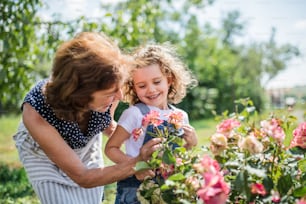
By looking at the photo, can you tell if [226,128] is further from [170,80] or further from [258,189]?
[170,80]

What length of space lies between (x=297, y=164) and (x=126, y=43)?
4094 millimetres

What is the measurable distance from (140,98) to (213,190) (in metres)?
1.13

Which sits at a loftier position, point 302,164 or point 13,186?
point 302,164

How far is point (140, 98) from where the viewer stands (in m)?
2.57

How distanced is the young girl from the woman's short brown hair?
0.37 metres

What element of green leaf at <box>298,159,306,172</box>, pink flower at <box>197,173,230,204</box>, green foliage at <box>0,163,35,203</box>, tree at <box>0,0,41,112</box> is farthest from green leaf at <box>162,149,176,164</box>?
tree at <box>0,0,41,112</box>

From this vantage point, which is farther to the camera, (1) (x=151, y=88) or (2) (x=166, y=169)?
(1) (x=151, y=88)

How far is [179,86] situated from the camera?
9.12 ft

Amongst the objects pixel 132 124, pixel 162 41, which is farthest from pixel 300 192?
pixel 162 41

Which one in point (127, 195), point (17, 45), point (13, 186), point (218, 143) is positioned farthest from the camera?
point (17, 45)

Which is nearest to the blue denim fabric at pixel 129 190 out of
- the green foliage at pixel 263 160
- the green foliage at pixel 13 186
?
the green foliage at pixel 263 160

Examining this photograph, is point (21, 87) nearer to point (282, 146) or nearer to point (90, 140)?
point (90, 140)

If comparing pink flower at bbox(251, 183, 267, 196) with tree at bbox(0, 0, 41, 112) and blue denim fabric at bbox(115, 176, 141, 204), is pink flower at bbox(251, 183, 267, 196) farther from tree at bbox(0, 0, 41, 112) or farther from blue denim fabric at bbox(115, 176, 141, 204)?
tree at bbox(0, 0, 41, 112)

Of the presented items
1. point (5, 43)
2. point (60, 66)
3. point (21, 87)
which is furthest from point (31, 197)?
point (60, 66)
